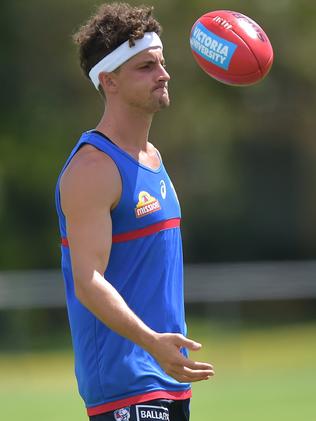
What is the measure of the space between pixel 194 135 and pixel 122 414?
53.4 feet

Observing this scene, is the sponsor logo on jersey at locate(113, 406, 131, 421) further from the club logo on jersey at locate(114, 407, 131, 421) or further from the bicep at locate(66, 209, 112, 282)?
the bicep at locate(66, 209, 112, 282)

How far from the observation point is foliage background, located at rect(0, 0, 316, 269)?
19.6 meters

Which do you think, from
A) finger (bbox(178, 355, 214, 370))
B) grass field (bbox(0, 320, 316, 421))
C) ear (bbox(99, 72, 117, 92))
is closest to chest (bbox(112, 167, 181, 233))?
ear (bbox(99, 72, 117, 92))

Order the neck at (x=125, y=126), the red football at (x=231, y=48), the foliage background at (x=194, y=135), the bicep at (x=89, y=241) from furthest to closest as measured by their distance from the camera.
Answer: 1. the foliage background at (x=194, y=135)
2. the red football at (x=231, y=48)
3. the neck at (x=125, y=126)
4. the bicep at (x=89, y=241)

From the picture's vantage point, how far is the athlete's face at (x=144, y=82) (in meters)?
4.77

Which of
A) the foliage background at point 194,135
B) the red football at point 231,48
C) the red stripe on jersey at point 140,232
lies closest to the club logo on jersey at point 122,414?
the red stripe on jersey at point 140,232

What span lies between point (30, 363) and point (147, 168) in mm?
10462

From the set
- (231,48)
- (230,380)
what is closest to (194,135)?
(230,380)

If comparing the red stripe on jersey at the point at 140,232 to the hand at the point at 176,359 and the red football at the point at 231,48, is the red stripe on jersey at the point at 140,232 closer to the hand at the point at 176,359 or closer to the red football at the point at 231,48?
the hand at the point at 176,359

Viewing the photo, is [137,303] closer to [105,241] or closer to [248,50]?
[105,241]

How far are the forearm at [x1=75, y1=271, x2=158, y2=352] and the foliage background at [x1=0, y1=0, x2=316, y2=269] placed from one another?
1511cm

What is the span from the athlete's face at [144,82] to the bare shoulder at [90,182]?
335mm

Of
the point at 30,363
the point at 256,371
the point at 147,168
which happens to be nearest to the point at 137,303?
the point at 147,168

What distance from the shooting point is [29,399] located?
452 inches
